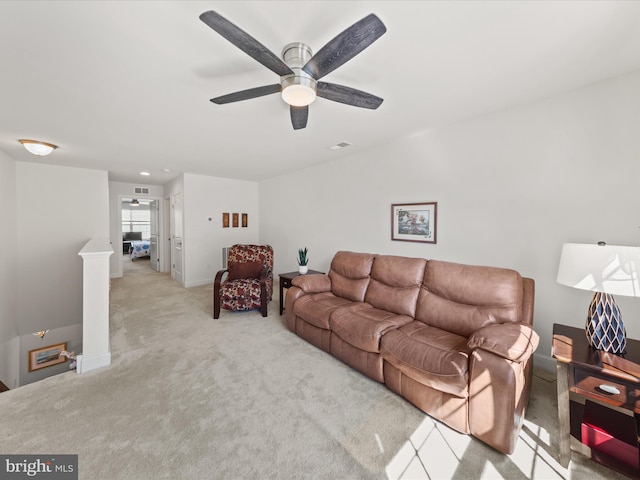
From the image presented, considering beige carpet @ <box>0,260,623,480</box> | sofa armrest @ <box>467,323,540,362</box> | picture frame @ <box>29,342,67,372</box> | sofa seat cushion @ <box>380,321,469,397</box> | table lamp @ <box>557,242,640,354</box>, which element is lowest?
picture frame @ <box>29,342,67,372</box>

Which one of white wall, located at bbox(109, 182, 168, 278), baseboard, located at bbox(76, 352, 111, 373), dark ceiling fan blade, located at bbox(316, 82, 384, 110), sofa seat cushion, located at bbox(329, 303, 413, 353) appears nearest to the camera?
dark ceiling fan blade, located at bbox(316, 82, 384, 110)

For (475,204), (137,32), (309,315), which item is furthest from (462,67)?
(309,315)

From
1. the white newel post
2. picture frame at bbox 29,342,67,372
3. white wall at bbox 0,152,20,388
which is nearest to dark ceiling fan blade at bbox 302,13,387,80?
the white newel post

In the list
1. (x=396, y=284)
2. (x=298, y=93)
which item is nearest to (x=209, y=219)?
(x=396, y=284)

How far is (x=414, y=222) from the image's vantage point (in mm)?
3188

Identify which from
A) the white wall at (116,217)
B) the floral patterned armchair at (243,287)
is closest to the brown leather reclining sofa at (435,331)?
the floral patterned armchair at (243,287)

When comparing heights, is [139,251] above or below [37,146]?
below

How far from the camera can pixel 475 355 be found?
1561 millimetres

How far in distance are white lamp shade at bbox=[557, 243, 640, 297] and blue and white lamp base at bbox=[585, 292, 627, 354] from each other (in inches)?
9.6

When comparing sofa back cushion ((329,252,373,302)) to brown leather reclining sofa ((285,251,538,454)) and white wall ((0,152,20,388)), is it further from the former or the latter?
white wall ((0,152,20,388))

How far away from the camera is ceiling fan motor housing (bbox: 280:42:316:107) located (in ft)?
4.98

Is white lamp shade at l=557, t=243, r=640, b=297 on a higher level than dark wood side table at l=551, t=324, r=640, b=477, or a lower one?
higher

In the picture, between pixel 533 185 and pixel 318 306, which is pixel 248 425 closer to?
pixel 318 306

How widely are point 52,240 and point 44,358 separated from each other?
6.52 feet
